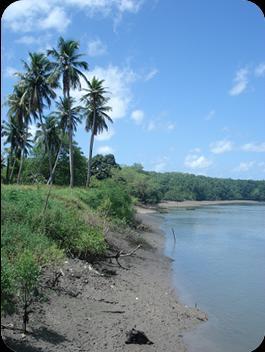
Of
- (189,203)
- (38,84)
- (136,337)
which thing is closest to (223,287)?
(136,337)

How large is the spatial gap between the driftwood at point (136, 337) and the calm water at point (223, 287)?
1.32m

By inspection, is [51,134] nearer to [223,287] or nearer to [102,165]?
[102,165]

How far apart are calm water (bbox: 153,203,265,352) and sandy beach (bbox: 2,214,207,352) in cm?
62

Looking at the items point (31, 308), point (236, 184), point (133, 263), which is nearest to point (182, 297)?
point (133, 263)

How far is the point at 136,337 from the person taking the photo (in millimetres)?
9062

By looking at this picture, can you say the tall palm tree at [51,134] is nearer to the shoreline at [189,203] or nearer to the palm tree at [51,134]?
the palm tree at [51,134]

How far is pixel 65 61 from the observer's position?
105 feet

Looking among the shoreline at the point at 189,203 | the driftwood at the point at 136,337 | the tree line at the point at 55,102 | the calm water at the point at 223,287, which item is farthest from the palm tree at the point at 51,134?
the driftwood at the point at 136,337

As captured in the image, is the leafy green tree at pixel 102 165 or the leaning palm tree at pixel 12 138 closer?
the leaning palm tree at pixel 12 138

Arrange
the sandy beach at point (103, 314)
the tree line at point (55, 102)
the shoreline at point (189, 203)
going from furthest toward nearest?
1. the shoreline at point (189, 203)
2. the tree line at point (55, 102)
3. the sandy beach at point (103, 314)

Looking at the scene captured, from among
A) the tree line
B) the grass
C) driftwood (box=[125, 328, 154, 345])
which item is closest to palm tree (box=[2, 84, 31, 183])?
the tree line

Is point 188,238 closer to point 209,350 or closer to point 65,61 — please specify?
point 65,61

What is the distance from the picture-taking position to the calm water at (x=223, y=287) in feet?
36.2

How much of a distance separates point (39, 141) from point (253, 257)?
91.2 ft
